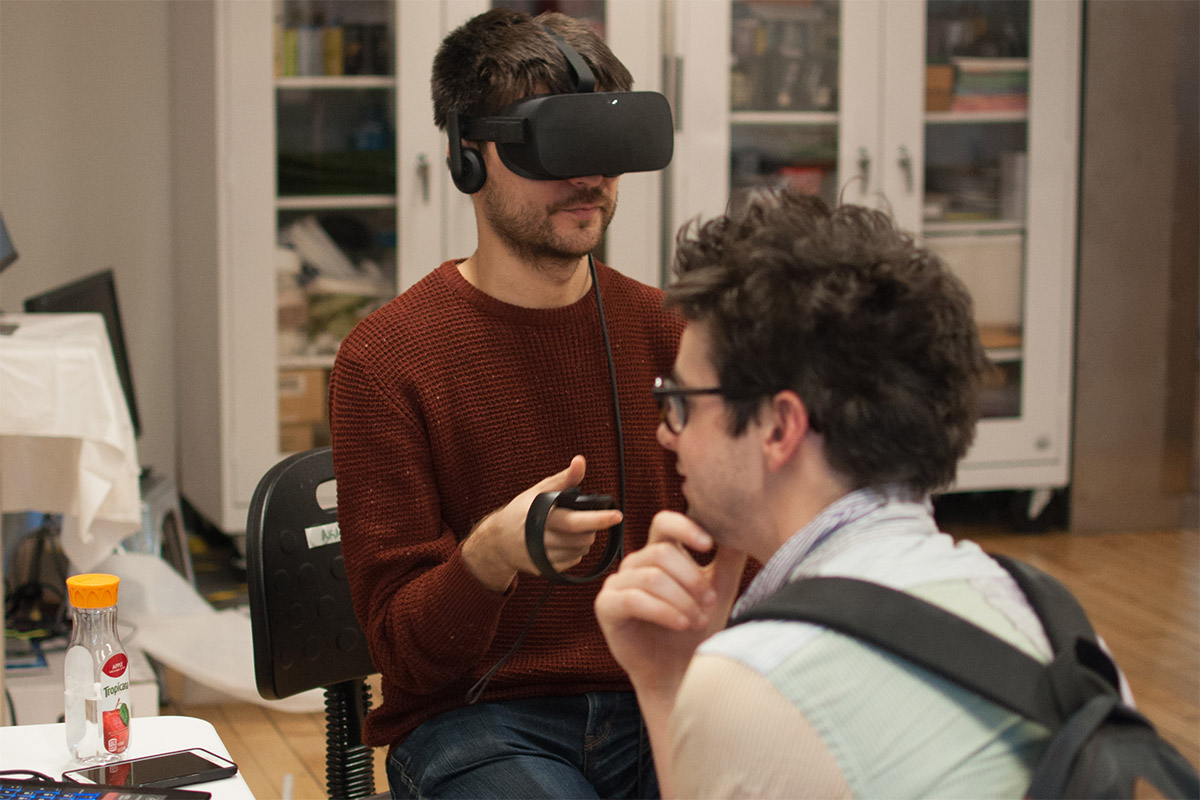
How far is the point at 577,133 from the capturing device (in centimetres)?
144

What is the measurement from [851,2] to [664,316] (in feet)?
8.34

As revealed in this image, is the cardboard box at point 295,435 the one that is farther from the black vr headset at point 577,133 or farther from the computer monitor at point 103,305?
the black vr headset at point 577,133

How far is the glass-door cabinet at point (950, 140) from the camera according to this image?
3.89 metres

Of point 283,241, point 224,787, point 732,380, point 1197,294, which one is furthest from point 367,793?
point 1197,294

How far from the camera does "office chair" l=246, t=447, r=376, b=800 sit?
1.48 m

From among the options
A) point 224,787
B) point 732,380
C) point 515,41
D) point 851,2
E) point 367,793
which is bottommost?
point 367,793

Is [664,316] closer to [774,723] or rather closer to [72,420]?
[774,723]

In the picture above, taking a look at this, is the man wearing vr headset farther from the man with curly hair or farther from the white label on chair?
the man with curly hair

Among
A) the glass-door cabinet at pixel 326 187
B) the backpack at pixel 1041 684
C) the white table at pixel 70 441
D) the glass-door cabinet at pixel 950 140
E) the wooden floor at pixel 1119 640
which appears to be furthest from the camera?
the glass-door cabinet at pixel 950 140

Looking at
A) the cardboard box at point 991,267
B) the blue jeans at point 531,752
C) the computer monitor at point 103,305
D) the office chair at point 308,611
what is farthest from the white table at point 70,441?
the cardboard box at point 991,267

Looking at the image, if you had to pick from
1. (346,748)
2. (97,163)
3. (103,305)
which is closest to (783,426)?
(346,748)

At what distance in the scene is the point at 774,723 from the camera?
777 millimetres

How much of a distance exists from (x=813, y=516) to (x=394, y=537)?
59cm

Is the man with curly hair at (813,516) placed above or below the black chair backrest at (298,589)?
above
